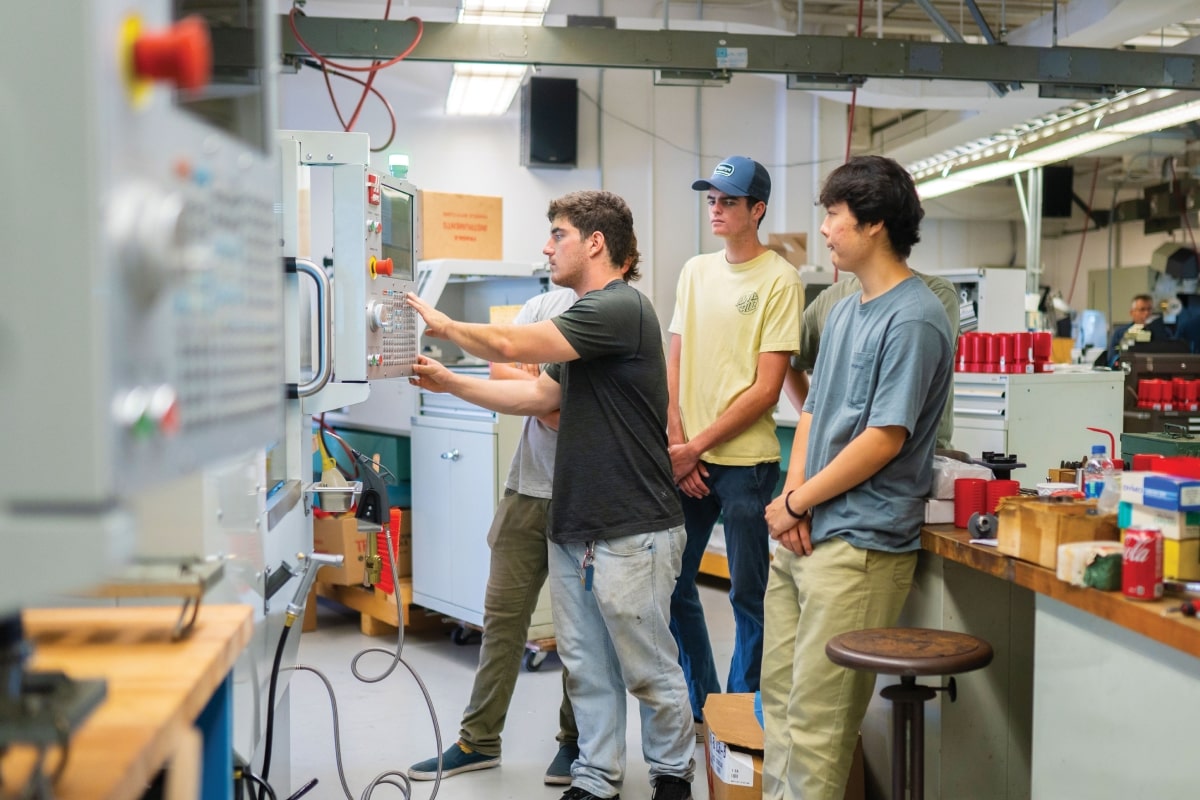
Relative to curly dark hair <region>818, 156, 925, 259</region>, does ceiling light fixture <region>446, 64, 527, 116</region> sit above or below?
above

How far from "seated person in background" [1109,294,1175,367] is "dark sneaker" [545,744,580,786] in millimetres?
4511

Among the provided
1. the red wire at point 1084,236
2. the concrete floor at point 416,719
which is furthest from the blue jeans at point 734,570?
the red wire at point 1084,236

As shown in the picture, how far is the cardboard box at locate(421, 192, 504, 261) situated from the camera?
426cm

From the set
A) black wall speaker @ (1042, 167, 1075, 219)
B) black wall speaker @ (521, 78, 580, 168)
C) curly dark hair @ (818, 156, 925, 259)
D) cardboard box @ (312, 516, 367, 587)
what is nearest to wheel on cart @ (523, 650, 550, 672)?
cardboard box @ (312, 516, 367, 587)

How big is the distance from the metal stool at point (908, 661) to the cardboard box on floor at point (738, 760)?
0.42 meters

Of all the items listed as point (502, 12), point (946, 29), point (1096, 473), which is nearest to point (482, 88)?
point (502, 12)

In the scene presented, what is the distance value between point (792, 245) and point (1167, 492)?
399 cm

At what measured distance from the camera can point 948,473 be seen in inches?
82.7

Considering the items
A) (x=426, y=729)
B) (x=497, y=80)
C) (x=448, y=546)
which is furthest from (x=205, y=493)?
(x=497, y=80)

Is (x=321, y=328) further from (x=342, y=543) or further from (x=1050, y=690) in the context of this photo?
(x=342, y=543)

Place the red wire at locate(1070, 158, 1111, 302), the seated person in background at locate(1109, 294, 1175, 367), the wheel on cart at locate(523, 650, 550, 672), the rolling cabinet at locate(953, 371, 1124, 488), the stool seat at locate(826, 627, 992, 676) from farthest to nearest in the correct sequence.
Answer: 1. the red wire at locate(1070, 158, 1111, 302)
2. the seated person in background at locate(1109, 294, 1175, 367)
3. the wheel on cart at locate(523, 650, 550, 672)
4. the rolling cabinet at locate(953, 371, 1124, 488)
5. the stool seat at locate(826, 627, 992, 676)

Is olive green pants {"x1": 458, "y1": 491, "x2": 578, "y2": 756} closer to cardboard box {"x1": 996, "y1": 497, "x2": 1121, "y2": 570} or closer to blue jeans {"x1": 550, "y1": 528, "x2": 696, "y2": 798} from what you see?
blue jeans {"x1": 550, "y1": 528, "x2": 696, "y2": 798}

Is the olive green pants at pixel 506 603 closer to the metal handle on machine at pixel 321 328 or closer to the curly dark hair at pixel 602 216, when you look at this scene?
the curly dark hair at pixel 602 216

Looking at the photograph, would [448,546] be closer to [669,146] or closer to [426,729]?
[426,729]
